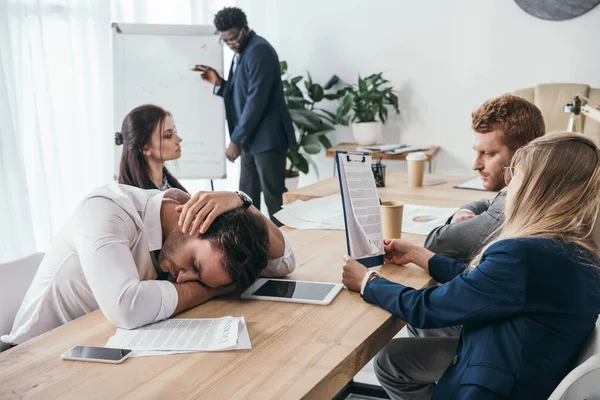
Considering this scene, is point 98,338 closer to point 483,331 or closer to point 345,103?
point 483,331

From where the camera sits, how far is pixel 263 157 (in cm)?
407

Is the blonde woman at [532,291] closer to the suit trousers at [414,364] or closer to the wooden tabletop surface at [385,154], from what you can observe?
the suit trousers at [414,364]

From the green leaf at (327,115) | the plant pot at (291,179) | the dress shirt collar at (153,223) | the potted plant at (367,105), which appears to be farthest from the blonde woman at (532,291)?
the green leaf at (327,115)

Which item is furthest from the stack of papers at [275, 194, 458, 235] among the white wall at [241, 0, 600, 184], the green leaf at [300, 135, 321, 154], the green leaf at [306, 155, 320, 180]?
the white wall at [241, 0, 600, 184]

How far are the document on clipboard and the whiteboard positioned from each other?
7.40ft

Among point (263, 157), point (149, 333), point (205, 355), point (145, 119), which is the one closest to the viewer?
point (205, 355)

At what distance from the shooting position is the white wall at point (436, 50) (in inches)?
167

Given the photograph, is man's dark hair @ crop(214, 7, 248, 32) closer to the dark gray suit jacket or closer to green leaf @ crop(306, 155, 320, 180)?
green leaf @ crop(306, 155, 320, 180)

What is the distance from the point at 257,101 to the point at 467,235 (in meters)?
2.43

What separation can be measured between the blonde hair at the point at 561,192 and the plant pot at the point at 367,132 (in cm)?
336

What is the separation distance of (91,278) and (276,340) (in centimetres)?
41

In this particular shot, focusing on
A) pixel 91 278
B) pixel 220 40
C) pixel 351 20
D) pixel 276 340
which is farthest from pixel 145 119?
pixel 351 20

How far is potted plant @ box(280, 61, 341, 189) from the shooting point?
4.61 meters

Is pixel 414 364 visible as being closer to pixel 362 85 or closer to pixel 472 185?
pixel 472 185
